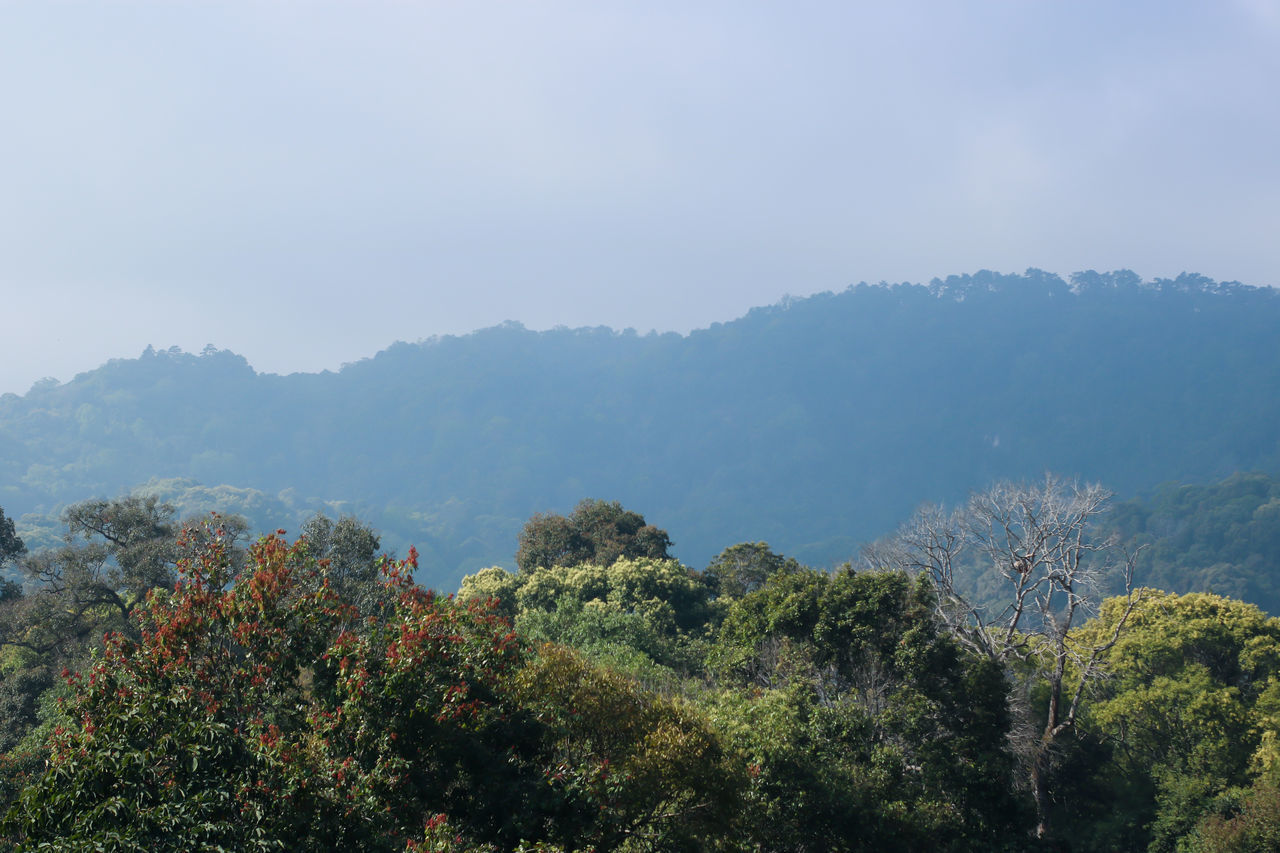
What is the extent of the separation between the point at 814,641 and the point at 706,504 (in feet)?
557

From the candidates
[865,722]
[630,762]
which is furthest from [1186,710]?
[630,762]

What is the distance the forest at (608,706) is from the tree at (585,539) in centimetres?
314

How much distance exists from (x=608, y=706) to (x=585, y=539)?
98.3 ft

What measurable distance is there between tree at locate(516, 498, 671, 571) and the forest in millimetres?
3136

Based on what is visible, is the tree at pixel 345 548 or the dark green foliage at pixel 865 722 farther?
the tree at pixel 345 548

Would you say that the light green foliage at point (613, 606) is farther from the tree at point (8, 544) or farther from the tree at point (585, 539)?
the tree at point (8, 544)

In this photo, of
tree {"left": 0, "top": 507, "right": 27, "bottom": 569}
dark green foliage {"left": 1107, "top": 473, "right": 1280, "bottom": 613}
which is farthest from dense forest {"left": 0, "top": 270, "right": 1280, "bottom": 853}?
dark green foliage {"left": 1107, "top": 473, "right": 1280, "bottom": 613}

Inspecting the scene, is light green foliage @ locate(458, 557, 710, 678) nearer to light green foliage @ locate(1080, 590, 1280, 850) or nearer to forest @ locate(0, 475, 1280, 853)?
forest @ locate(0, 475, 1280, 853)

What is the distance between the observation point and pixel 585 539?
136ft

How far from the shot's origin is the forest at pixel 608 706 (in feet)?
24.8

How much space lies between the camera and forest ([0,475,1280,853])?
755 cm

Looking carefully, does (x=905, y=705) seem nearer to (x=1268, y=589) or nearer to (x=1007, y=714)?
(x=1007, y=714)

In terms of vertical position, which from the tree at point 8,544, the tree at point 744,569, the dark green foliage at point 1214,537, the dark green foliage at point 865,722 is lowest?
the dark green foliage at point 865,722

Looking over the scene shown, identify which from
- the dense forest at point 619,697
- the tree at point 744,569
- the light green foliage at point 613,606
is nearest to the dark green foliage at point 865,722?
the dense forest at point 619,697
